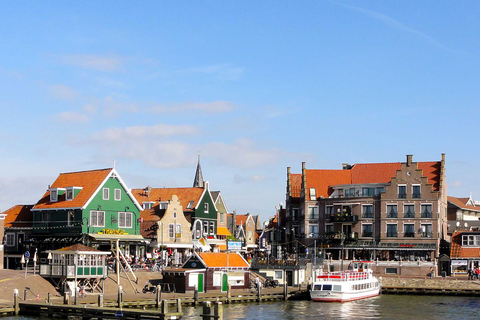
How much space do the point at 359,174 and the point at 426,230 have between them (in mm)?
13943

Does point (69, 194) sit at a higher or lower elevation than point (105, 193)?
lower

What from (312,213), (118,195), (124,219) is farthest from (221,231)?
(118,195)

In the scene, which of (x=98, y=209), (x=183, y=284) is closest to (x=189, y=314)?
(x=183, y=284)

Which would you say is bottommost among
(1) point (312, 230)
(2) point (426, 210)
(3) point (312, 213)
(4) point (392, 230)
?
(1) point (312, 230)

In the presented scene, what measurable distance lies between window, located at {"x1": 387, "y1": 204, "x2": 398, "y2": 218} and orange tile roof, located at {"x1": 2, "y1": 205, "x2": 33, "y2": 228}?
4708cm

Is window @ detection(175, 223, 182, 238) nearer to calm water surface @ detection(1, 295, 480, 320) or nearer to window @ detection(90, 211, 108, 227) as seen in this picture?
window @ detection(90, 211, 108, 227)

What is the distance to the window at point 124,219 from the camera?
8300 cm

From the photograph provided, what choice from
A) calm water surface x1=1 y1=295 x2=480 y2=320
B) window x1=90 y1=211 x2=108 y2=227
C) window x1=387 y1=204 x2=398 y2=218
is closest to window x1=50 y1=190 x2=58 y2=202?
window x1=90 y1=211 x2=108 y2=227

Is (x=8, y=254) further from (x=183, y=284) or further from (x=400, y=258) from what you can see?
(x=400, y=258)

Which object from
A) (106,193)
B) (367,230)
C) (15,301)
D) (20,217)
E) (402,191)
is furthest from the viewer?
(367,230)

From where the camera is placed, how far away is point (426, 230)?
329 ft

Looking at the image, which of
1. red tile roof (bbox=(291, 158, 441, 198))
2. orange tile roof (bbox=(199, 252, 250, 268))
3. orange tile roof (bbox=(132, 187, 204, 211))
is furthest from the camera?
red tile roof (bbox=(291, 158, 441, 198))

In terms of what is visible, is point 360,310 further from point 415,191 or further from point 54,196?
point 415,191

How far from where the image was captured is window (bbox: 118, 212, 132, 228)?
83.0 meters
